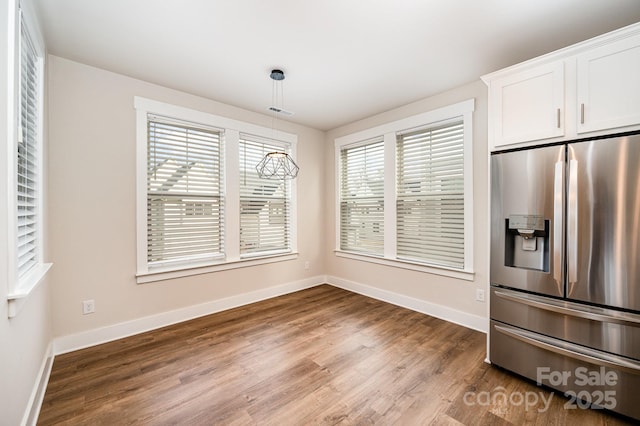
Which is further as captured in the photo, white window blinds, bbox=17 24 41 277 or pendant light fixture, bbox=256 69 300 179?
pendant light fixture, bbox=256 69 300 179

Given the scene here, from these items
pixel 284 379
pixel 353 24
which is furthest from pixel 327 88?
pixel 284 379

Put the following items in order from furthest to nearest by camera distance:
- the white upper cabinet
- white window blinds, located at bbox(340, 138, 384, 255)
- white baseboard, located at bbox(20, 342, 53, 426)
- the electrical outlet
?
white window blinds, located at bbox(340, 138, 384, 255)
the electrical outlet
the white upper cabinet
white baseboard, located at bbox(20, 342, 53, 426)

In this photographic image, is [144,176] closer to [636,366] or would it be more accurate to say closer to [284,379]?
[284,379]

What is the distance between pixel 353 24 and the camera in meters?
2.06

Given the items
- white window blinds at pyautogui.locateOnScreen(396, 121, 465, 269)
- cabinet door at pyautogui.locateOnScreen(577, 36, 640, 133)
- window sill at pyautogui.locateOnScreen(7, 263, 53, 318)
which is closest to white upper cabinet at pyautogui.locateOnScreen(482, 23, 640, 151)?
cabinet door at pyautogui.locateOnScreen(577, 36, 640, 133)

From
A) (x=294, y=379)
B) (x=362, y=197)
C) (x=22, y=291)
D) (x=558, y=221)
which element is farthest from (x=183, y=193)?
(x=558, y=221)

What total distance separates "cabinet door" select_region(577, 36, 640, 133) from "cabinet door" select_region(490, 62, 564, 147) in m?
0.12

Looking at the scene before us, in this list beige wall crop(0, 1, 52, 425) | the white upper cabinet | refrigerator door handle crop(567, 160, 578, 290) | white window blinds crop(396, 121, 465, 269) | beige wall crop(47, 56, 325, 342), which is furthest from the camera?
white window blinds crop(396, 121, 465, 269)

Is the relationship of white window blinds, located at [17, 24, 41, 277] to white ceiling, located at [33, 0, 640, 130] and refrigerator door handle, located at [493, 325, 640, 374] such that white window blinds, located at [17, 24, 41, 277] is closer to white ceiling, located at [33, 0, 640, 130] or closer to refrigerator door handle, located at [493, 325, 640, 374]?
white ceiling, located at [33, 0, 640, 130]

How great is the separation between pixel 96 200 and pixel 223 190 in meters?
1.28

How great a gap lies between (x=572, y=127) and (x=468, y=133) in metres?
1.15

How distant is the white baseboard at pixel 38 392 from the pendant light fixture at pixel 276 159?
2.46m

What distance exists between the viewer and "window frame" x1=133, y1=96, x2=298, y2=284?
2.88 metres

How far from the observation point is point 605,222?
5.74 ft
